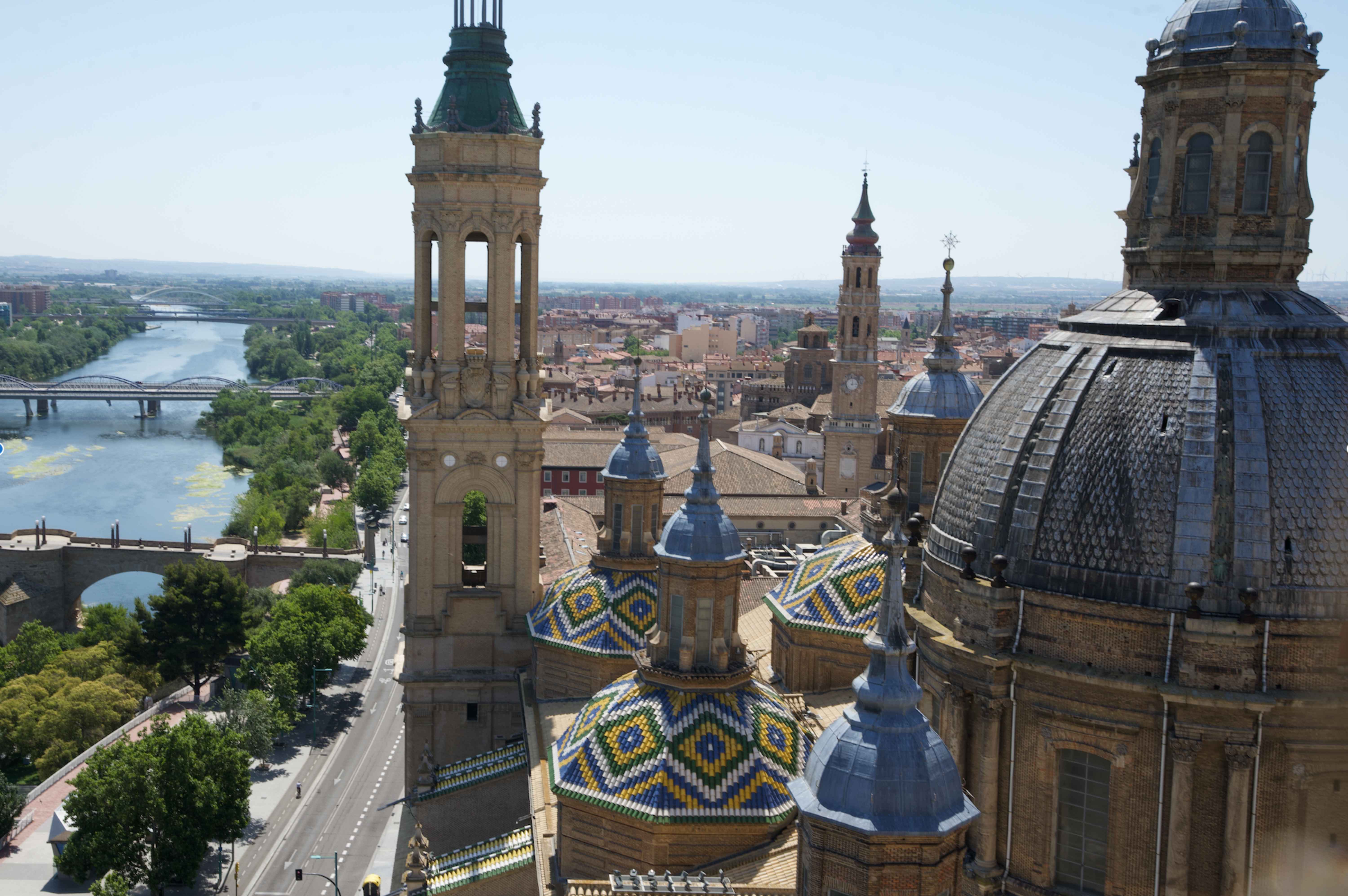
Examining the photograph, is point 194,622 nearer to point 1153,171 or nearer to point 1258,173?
point 1153,171

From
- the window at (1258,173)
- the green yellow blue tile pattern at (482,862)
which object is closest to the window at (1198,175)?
the window at (1258,173)

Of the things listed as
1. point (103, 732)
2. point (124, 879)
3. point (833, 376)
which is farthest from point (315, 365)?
point (124, 879)

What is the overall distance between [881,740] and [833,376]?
65.3m

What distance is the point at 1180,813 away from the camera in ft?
50.2

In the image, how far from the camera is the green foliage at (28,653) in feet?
171

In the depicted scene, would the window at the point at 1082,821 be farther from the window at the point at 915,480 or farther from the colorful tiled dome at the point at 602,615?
the colorful tiled dome at the point at 602,615

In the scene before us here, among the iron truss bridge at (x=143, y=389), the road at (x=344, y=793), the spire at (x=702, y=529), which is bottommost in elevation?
the road at (x=344, y=793)

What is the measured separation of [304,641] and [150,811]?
16357mm

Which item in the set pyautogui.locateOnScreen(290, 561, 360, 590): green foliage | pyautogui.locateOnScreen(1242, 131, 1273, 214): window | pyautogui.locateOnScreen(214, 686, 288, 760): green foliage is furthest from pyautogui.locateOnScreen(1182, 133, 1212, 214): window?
pyautogui.locateOnScreen(290, 561, 360, 590): green foliage

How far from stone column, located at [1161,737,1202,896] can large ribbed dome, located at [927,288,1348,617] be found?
1720 mm

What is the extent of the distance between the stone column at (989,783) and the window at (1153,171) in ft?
24.2

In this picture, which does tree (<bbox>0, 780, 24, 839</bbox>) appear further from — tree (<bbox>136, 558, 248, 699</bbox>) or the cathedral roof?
the cathedral roof

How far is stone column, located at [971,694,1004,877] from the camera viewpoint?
1667 centimetres

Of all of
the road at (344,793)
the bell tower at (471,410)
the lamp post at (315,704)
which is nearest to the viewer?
the bell tower at (471,410)
